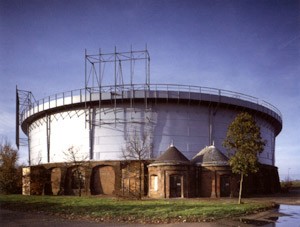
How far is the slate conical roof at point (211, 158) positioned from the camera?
3095 cm

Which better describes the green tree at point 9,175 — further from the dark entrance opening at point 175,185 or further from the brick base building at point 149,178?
the dark entrance opening at point 175,185

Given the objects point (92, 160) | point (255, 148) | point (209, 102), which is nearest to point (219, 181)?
point (255, 148)

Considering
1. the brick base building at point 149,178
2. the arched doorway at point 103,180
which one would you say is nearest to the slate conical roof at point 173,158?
the brick base building at point 149,178

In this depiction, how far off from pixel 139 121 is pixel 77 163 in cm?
791

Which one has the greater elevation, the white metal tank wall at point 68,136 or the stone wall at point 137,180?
the white metal tank wall at point 68,136

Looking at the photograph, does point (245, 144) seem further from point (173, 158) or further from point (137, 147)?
point (137, 147)

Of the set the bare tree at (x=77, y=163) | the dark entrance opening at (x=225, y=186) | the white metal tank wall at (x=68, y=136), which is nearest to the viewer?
the dark entrance opening at (x=225, y=186)

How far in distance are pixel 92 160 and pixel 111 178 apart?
3.10 m

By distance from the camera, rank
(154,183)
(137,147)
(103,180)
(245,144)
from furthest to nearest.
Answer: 1. (137,147)
2. (103,180)
3. (154,183)
4. (245,144)

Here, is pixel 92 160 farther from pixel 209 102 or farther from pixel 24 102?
pixel 24 102

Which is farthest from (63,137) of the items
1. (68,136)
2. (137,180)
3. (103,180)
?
(137,180)

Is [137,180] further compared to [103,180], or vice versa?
[103,180]

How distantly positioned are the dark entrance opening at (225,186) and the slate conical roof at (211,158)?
147cm

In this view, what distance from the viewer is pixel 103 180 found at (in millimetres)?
34688
